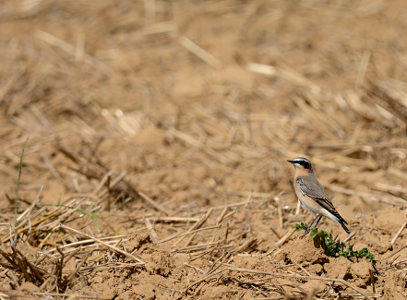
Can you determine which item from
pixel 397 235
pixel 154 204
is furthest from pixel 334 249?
pixel 154 204

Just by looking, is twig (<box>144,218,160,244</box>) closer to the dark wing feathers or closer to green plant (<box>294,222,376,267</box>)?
green plant (<box>294,222,376,267</box>)

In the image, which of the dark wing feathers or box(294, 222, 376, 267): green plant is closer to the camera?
box(294, 222, 376, 267): green plant

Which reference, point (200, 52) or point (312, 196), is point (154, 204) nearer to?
point (312, 196)

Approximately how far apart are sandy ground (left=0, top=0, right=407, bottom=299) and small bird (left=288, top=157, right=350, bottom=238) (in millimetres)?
287

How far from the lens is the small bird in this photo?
4.91m

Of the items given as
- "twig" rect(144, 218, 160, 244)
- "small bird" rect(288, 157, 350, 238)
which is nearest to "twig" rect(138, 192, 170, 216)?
"twig" rect(144, 218, 160, 244)

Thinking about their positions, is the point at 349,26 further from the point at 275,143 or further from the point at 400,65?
the point at 275,143

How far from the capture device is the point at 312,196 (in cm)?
510

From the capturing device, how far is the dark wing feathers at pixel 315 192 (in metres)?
4.90

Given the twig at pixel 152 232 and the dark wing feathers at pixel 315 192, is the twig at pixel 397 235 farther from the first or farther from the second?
the twig at pixel 152 232

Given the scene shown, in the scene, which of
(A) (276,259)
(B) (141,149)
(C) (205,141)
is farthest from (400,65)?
(A) (276,259)

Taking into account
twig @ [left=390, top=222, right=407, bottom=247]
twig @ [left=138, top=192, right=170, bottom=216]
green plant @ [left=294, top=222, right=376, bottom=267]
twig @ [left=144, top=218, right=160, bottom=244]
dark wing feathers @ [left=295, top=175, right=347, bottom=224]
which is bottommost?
twig @ [left=138, top=192, right=170, bottom=216]

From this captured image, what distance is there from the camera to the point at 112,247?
459cm

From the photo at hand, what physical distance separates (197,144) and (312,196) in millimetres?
2798
